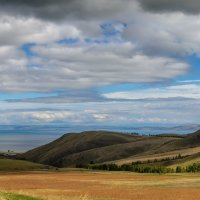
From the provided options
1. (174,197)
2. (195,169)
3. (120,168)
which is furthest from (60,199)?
(120,168)

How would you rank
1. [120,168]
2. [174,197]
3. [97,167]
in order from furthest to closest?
[97,167] → [120,168] → [174,197]

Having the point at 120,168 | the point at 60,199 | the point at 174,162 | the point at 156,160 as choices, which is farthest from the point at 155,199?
the point at 156,160

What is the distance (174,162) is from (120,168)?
23144 mm

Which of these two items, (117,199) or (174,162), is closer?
(117,199)

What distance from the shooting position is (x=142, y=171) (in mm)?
141000

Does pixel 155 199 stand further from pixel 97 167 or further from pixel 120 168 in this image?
pixel 97 167

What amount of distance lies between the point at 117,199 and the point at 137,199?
2.68m

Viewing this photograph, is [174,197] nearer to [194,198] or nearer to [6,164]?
[194,198]

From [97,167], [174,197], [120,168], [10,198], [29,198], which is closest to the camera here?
[10,198]

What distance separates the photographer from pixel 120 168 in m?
163

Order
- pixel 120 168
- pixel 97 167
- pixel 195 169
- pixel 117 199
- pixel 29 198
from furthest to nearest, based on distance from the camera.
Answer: pixel 97 167 < pixel 120 168 < pixel 195 169 < pixel 117 199 < pixel 29 198

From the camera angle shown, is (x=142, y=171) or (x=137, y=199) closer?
(x=137, y=199)

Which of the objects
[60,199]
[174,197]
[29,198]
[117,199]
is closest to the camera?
[29,198]

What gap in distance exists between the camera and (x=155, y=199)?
173 ft
